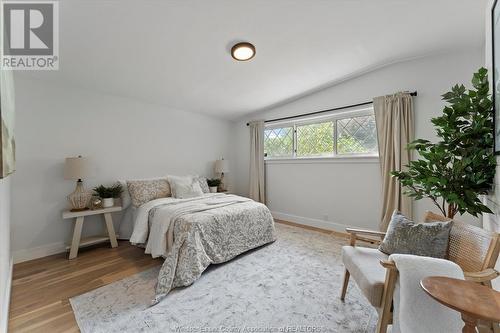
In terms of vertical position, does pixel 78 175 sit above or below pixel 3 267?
above

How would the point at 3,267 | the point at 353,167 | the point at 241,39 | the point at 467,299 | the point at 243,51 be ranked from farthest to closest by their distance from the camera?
the point at 353,167
the point at 243,51
the point at 241,39
the point at 3,267
the point at 467,299

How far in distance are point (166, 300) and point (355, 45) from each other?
10.8 feet

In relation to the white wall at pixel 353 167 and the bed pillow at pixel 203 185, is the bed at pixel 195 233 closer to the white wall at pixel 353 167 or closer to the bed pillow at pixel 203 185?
the bed pillow at pixel 203 185

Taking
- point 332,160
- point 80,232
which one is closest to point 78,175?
point 80,232

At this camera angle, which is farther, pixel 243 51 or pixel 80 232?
pixel 80 232

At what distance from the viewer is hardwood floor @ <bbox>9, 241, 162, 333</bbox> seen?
160 cm

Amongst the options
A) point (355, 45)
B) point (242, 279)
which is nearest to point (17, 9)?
point (242, 279)

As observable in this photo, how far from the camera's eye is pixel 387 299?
4.07 ft

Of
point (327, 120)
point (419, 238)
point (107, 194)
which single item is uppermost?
point (327, 120)

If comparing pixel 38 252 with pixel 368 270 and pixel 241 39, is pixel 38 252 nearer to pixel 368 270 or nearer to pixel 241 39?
pixel 241 39

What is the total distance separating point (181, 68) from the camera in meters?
2.78

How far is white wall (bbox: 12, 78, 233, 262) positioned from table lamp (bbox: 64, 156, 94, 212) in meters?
0.20

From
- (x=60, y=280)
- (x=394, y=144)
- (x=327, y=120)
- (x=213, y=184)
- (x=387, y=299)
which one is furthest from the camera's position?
(x=213, y=184)

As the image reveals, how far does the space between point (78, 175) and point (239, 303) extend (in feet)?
7.97
